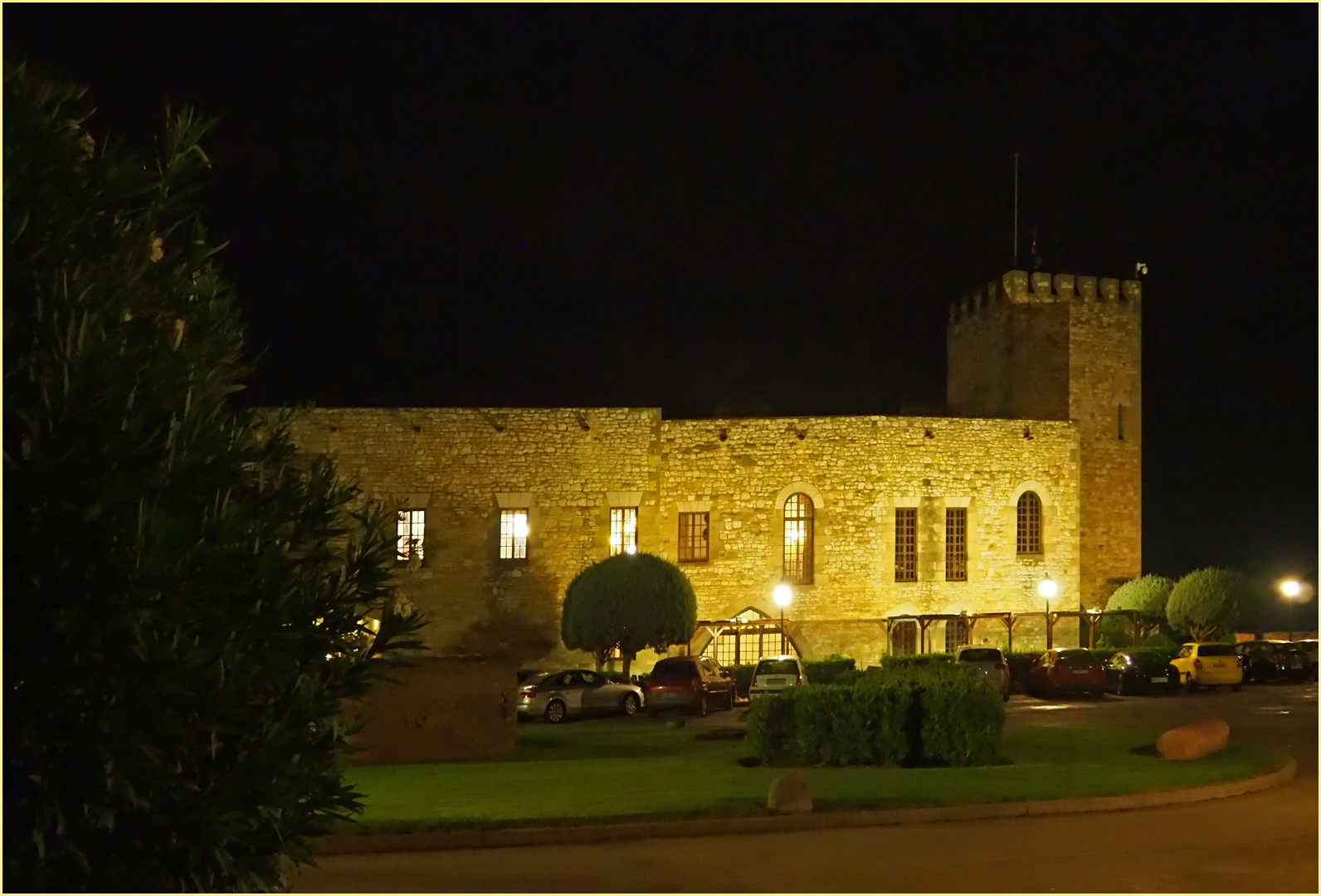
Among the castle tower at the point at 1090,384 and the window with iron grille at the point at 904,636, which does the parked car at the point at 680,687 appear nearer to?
the window with iron grille at the point at 904,636

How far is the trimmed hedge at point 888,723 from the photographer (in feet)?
56.9

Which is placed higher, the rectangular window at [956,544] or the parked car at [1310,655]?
the rectangular window at [956,544]

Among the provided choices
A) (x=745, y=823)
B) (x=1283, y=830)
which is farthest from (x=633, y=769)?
(x=1283, y=830)

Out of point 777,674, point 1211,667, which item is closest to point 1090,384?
point 1211,667

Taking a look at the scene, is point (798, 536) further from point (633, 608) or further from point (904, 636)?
point (633, 608)

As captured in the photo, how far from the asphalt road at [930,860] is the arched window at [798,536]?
24075mm

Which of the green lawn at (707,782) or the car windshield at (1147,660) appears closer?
the green lawn at (707,782)

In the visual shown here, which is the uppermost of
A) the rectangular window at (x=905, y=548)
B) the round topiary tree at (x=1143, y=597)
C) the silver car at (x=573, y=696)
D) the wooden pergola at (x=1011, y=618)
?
the rectangular window at (x=905, y=548)

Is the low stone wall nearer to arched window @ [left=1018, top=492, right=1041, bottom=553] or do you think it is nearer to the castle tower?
arched window @ [left=1018, top=492, right=1041, bottom=553]

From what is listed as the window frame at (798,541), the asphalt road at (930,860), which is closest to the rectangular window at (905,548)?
the window frame at (798,541)

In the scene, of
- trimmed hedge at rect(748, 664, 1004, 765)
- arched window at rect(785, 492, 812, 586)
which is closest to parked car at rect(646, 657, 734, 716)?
arched window at rect(785, 492, 812, 586)

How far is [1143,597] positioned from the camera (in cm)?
3962

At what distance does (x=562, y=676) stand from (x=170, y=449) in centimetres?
2420

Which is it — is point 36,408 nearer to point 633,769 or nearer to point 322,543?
point 322,543
